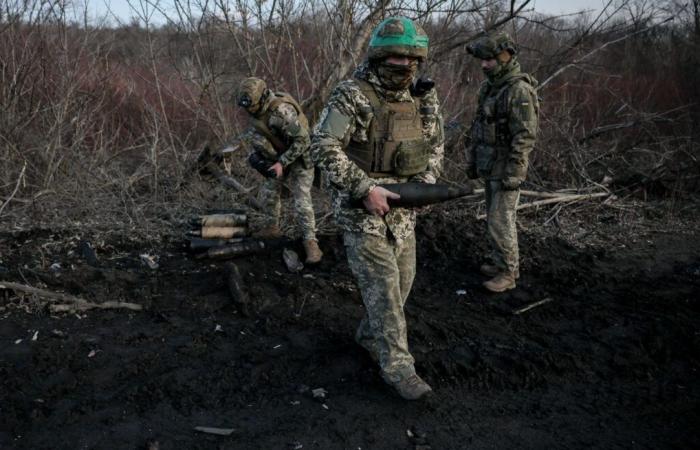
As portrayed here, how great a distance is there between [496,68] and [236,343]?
2895mm

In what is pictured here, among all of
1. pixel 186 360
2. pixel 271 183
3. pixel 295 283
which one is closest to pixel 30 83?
pixel 271 183

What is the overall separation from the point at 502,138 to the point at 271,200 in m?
2.26

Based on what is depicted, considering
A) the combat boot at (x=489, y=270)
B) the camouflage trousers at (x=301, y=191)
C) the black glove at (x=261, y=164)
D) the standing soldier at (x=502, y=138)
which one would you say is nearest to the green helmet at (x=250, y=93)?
the black glove at (x=261, y=164)

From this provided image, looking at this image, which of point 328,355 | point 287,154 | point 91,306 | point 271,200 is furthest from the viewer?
point 271,200

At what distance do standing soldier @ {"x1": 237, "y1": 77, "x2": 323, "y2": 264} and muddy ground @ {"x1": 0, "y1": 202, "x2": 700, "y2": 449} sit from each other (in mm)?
343

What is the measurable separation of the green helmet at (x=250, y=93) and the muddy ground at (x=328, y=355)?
1.38 m

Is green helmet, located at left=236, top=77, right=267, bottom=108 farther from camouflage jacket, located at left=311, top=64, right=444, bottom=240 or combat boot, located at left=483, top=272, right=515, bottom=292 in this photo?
combat boot, located at left=483, top=272, right=515, bottom=292

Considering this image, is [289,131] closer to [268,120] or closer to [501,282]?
[268,120]

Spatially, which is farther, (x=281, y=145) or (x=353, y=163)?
(x=281, y=145)

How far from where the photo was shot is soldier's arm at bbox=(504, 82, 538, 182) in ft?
14.9

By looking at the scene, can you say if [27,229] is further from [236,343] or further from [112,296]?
[236,343]

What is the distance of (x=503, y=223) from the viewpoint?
483cm

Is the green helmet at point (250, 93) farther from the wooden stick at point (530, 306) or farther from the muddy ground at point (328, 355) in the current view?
the wooden stick at point (530, 306)

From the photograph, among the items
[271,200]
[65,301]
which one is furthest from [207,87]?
[65,301]
